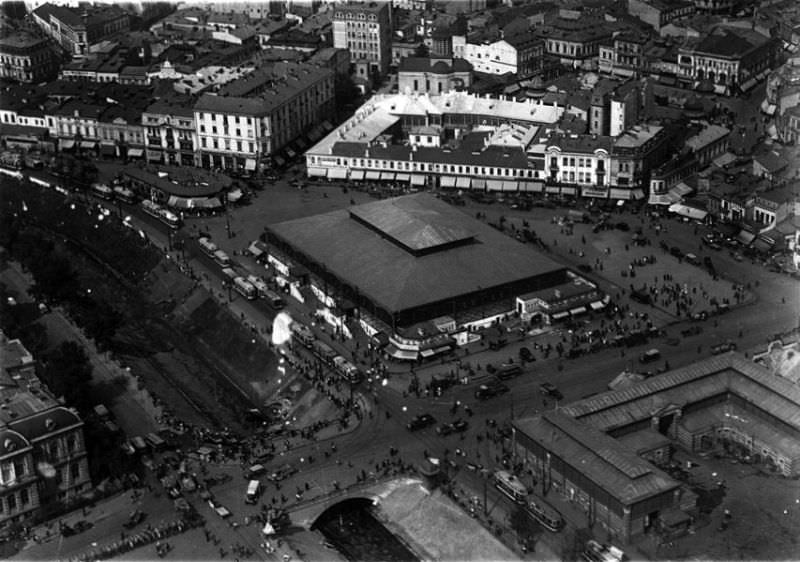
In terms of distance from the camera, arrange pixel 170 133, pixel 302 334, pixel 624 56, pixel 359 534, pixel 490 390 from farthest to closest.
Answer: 1. pixel 624 56
2. pixel 170 133
3. pixel 302 334
4. pixel 490 390
5. pixel 359 534

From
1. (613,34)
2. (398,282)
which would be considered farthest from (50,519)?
(613,34)

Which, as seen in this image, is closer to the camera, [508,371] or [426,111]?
[508,371]

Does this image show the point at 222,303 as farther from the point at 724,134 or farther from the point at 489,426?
the point at 724,134

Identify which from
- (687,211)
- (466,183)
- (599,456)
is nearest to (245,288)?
(466,183)

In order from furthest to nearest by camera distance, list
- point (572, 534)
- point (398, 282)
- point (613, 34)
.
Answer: point (613, 34) → point (398, 282) → point (572, 534)

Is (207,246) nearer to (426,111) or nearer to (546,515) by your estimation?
(426,111)

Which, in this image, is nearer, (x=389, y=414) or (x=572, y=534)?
(x=572, y=534)

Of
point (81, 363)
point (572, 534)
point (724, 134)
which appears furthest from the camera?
point (724, 134)
